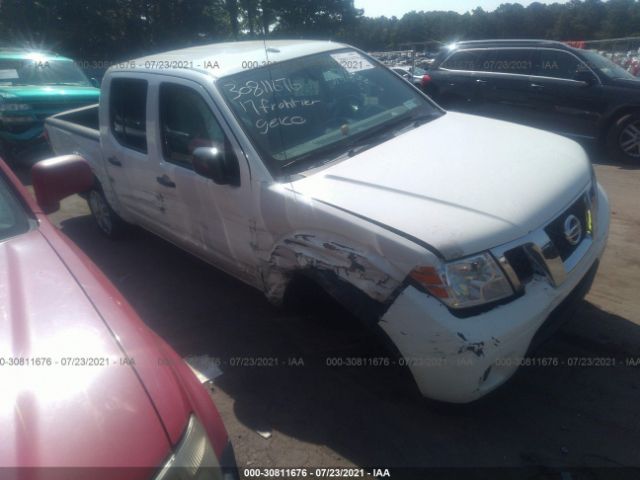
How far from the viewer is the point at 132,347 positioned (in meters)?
1.62

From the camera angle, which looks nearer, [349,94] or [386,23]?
[349,94]

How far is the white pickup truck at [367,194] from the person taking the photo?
227 cm

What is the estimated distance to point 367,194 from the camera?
8.47 ft

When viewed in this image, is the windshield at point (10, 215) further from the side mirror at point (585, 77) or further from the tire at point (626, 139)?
the side mirror at point (585, 77)

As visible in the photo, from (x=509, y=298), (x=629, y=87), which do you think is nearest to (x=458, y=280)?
(x=509, y=298)

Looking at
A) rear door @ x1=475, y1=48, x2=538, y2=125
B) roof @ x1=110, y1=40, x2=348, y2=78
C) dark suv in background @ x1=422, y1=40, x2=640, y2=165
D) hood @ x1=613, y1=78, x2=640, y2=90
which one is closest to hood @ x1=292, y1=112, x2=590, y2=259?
roof @ x1=110, y1=40, x2=348, y2=78

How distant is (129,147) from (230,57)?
1.20m

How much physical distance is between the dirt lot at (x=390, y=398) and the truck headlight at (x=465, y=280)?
0.59 metres

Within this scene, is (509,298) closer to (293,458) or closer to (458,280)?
(458,280)

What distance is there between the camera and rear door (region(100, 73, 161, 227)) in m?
4.02

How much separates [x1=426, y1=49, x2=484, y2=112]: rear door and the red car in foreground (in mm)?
8492

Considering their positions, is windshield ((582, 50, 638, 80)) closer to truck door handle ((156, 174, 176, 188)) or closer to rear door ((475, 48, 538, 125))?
rear door ((475, 48, 538, 125))

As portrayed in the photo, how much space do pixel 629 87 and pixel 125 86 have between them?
696 centimetres

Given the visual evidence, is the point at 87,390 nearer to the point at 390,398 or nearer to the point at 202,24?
the point at 390,398
